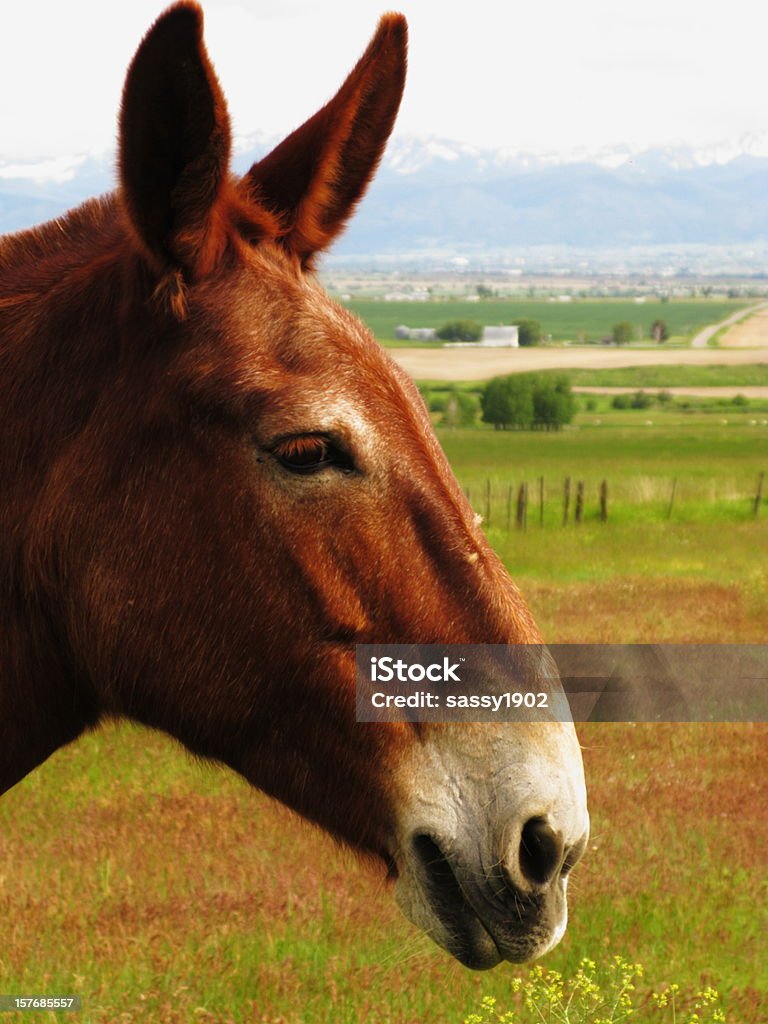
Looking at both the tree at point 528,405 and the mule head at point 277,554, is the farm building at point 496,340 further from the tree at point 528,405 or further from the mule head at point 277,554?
the mule head at point 277,554

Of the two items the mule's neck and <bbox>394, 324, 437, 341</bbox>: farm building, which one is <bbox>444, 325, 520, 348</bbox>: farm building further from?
the mule's neck

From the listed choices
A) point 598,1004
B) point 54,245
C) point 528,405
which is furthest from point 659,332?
point 54,245

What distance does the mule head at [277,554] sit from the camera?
257 centimetres

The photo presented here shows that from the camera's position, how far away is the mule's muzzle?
249 centimetres

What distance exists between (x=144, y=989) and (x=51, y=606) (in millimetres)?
3412

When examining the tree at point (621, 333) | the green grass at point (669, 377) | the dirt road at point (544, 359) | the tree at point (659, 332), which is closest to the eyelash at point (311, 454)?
the dirt road at point (544, 359)

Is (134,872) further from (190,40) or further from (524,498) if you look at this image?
(524,498)

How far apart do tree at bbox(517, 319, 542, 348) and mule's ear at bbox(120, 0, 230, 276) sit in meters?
155

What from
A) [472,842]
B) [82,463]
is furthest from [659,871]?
[82,463]

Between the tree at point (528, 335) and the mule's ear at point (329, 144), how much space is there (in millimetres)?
153973

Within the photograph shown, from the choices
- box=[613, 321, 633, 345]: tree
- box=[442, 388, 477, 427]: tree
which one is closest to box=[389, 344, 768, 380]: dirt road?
box=[613, 321, 633, 345]: tree

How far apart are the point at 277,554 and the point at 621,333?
179207mm

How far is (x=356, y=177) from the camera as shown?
11.0 feet

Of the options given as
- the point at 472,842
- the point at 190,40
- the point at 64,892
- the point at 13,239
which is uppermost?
the point at 190,40
